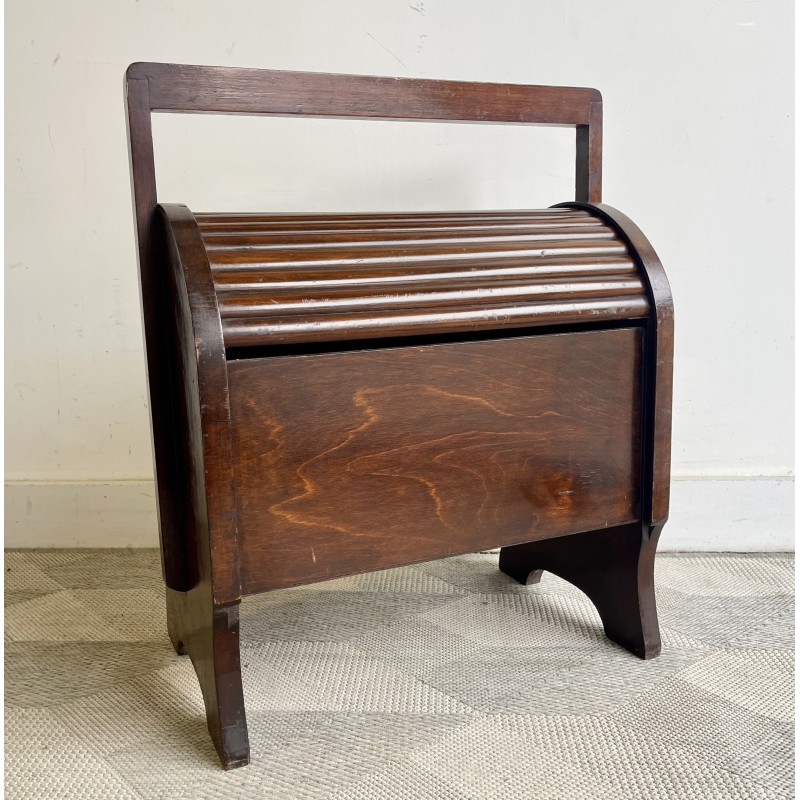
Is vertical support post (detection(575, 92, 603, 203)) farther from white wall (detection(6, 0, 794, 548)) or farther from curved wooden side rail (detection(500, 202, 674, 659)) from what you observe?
white wall (detection(6, 0, 794, 548))

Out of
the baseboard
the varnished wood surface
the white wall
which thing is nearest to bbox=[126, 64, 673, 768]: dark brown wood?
the varnished wood surface

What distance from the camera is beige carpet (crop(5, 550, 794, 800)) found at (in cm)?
87

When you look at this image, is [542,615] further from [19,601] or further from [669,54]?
[669,54]

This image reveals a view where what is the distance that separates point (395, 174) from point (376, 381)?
2.22 ft

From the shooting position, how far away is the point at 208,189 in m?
1.44

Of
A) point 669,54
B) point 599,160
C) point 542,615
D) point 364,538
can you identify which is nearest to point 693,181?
point 669,54

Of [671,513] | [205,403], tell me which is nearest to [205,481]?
[205,403]

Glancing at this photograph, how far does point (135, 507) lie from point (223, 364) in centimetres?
85

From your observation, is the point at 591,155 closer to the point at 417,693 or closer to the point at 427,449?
the point at 427,449

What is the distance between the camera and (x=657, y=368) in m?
1.02

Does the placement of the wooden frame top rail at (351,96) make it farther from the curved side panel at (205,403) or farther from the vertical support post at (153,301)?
the curved side panel at (205,403)

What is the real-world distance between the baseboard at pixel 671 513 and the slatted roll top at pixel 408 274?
26.2 inches

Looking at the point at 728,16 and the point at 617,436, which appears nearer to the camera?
the point at 617,436

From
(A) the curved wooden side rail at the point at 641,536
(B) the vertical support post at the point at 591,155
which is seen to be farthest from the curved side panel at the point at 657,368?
(B) the vertical support post at the point at 591,155
